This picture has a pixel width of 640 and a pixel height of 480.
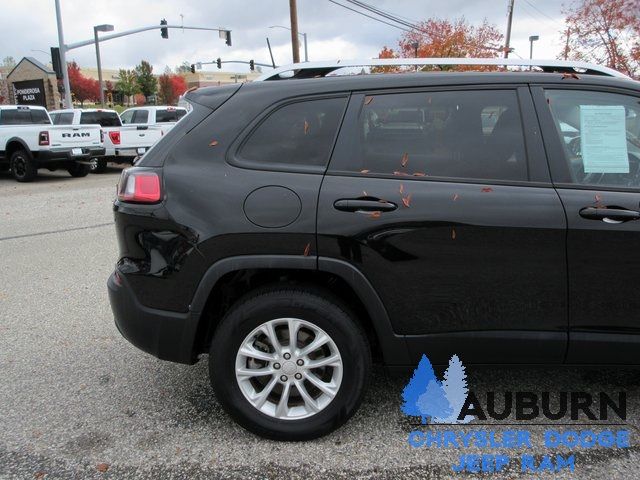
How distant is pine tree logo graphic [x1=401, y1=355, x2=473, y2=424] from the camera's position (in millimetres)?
2998

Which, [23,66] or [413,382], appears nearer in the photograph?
[413,382]

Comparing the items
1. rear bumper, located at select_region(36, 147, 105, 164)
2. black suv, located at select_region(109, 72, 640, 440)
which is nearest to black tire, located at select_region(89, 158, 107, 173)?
rear bumper, located at select_region(36, 147, 105, 164)

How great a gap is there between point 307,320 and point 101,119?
16.8 m

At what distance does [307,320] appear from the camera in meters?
2.67

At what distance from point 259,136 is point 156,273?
2.85ft

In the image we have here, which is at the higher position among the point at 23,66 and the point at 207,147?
the point at 23,66

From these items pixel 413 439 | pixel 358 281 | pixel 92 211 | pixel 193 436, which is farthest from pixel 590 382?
pixel 92 211

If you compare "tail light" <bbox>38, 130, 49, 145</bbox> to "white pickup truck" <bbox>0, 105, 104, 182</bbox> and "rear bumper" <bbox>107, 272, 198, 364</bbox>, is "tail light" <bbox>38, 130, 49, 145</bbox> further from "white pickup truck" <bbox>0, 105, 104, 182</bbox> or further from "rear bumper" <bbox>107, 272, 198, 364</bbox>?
"rear bumper" <bbox>107, 272, 198, 364</bbox>

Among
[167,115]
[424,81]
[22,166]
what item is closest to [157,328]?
[424,81]

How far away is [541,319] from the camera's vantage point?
8.66ft

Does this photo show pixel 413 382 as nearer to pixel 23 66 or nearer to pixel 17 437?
pixel 17 437

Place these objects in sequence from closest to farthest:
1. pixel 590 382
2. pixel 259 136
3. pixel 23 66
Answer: pixel 259 136 → pixel 590 382 → pixel 23 66

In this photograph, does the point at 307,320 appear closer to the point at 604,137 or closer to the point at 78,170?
the point at 604,137

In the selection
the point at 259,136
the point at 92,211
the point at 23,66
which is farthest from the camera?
the point at 23,66
